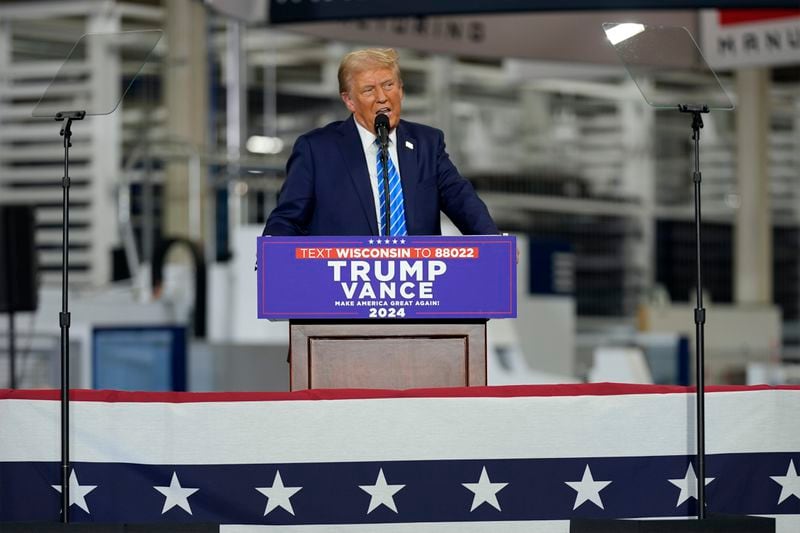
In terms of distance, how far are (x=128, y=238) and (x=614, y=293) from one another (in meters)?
8.31

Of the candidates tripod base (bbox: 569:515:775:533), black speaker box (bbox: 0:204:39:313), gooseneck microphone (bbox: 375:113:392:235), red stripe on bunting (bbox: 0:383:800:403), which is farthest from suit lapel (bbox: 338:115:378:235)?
black speaker box (bbox: 0:204:39:313)

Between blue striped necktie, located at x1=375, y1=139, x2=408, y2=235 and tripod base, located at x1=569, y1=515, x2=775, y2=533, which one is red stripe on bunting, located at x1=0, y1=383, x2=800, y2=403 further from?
blue striped necktie, located at x1=375, y1=139, x2=408, y2=235

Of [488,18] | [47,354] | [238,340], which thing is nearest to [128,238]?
[238,340]

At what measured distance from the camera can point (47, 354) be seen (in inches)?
330

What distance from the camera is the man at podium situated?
3729 mm

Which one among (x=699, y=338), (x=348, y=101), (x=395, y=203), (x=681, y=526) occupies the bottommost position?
(x=681, y=526)

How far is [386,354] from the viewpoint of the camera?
3.60 meters

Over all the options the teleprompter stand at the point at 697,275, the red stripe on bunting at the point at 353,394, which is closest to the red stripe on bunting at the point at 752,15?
the teleprompter stand at the point at 697,275

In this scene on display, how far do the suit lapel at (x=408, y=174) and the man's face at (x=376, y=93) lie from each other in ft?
0.21

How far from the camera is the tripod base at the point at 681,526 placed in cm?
349

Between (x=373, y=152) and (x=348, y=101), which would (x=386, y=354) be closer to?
(x=373, y=152)

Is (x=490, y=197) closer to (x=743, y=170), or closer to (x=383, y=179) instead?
(x=743, y=170)

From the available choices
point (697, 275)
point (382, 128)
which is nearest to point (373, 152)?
point (382, 128)

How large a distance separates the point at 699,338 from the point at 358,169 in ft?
3.06
